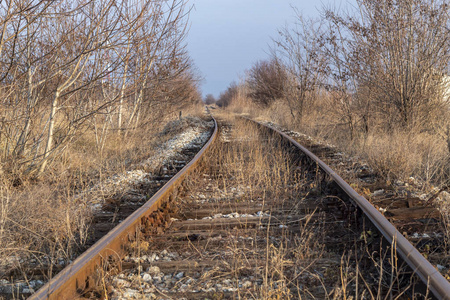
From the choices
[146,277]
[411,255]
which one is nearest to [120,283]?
[146,277]

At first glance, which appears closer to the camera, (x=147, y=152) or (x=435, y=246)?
(x=435, y=246)

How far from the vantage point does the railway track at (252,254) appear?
2531 millimetres

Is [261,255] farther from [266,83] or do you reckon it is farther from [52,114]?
[266,83]

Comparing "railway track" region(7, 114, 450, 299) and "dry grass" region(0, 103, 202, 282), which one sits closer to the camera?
"railway track" region(7, 114, 450, 299)

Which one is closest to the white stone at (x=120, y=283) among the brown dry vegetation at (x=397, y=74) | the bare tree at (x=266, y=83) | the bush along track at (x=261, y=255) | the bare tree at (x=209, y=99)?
the bush along track at (x=261, y=255)

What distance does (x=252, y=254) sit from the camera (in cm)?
326

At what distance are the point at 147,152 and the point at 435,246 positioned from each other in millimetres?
6979

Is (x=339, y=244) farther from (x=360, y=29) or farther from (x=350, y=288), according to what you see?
(x=360, y=29)

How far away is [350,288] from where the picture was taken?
2617mm

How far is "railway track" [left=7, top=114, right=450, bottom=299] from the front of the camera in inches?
99.7

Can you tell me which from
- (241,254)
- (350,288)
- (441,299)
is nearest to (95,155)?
(241,254)

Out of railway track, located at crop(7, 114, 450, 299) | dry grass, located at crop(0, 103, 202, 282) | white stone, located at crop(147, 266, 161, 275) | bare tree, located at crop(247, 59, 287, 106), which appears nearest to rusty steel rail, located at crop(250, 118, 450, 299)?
railway track, located at crop(7, 114, 450, 299)

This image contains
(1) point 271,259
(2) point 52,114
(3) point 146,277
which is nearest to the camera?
(3) point 146,277

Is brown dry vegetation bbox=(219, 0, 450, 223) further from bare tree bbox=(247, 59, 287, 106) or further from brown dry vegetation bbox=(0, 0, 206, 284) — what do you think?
bare tree bbox=(247, 59, 287, 106)
